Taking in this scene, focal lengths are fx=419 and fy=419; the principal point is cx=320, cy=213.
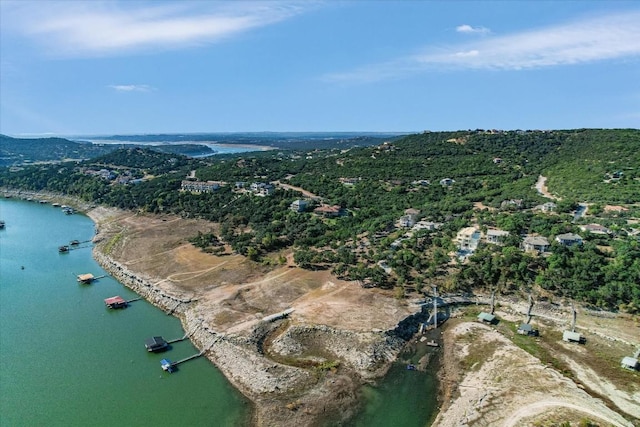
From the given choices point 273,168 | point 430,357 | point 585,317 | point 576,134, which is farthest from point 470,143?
point 430,357

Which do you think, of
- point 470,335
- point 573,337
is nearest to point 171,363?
point 470,335

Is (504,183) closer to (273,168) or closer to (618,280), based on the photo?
(618,280)

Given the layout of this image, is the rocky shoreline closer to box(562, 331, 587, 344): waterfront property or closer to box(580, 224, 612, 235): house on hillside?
box(562, 331, 587, 344): waterfront property

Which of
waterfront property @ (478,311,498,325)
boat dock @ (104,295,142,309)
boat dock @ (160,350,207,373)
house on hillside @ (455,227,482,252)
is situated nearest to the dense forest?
house on hillside @ (455,227,482,252)

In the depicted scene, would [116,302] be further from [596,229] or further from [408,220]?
[596,229]

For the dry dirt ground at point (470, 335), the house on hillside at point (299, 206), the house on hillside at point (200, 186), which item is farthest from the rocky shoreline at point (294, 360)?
the house on hillside at point (200, 186)

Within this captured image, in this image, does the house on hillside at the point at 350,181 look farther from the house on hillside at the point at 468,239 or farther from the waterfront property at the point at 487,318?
the waterfront property at the point at 487,318
